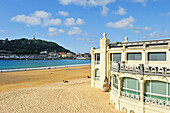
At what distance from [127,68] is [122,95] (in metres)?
2.86

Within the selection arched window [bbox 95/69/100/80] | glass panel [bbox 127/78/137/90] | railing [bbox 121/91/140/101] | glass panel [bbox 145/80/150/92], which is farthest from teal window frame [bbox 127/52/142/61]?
arched window [bbox 95/69/100/80]

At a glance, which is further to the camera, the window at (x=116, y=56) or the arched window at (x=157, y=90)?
the window at (x=116, y=56)

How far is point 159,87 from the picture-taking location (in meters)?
10.2

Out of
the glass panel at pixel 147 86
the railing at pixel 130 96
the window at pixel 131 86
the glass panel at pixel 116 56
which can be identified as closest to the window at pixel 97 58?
the glass panel at pixel 116 56

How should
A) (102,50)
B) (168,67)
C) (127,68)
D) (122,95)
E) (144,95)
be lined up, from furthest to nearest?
(102,50) → (122,95) → (127,68) → (144,95) → (168,67)

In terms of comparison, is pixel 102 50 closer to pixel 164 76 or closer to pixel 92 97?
pixel 92 97

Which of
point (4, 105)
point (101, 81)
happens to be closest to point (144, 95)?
point (101, 81)

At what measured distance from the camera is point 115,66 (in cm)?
1331

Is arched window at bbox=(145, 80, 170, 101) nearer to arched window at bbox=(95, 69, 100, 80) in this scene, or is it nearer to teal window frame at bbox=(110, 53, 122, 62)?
teal window frame at bbox=(110, 53, 122, 62)

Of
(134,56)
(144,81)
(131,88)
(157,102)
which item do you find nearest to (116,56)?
(134,56)

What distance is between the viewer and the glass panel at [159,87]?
1002 centimetres

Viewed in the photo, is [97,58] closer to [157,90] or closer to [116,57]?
[116,57]

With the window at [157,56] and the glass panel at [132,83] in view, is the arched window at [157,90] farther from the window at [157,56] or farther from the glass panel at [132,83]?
the window at [157,56]

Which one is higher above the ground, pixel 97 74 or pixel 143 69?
pixel 143 69
